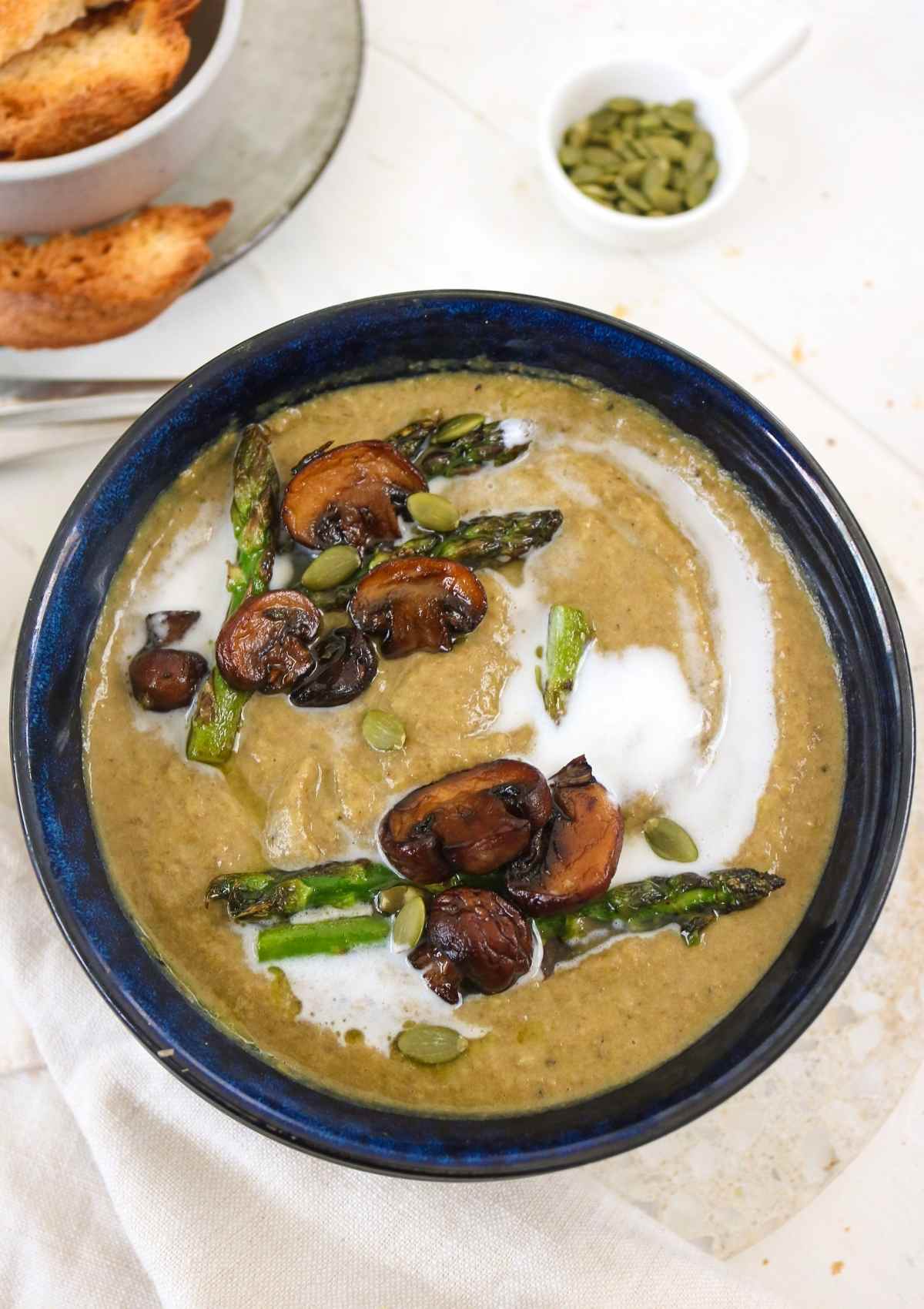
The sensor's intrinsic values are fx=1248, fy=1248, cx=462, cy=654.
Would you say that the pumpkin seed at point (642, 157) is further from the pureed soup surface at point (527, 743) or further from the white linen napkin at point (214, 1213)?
the white linen napkin at point (214, 1213)

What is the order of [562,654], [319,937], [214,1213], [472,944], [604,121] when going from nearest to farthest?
1. [472,944]
2. [319,937]
3. [562,654]
4. [214,1213]
5. [604,121]

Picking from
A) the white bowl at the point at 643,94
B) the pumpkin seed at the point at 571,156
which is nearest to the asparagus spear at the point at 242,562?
the white bowl at the point at 643,94

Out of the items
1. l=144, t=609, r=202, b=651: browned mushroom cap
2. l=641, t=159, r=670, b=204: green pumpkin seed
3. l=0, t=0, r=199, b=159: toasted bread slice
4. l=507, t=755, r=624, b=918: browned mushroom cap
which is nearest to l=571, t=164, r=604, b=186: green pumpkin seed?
l=641, t=159, r=670, b=204: green pumpkin seed

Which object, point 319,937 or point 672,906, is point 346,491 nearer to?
point 319,937

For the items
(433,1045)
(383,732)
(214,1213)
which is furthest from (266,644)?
(214,1213)

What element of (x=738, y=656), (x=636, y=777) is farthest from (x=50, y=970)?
(x=738, y=656)
